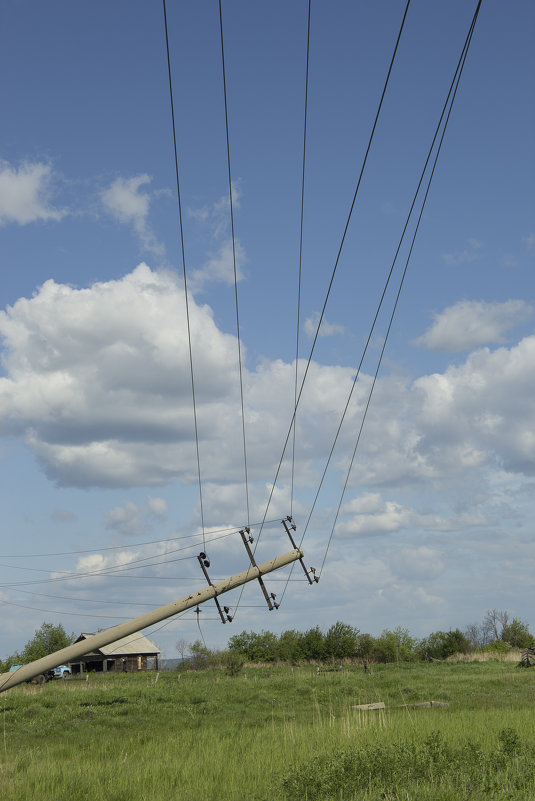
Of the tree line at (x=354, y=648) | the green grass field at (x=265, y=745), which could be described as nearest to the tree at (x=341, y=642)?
the tree line at (x=354, y=648)

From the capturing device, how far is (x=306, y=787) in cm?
1298

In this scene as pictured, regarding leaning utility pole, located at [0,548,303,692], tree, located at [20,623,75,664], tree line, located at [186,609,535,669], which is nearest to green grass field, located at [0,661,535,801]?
leaning utility pole, located at [0,548,303,692]

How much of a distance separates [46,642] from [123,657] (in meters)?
40.3

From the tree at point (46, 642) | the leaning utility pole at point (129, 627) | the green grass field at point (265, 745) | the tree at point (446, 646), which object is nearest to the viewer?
the green grass field at point (265, 745)

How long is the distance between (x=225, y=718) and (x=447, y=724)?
11332 millimetres

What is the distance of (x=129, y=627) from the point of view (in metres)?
27.2

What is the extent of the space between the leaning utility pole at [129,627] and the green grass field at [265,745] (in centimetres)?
225

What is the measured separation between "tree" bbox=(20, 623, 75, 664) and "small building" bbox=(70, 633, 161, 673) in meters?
30.5

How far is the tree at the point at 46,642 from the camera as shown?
110750 mm

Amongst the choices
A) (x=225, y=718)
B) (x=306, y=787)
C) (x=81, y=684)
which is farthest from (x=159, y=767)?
(x=81, y=684)

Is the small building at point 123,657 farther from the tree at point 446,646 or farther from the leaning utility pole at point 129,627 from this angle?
the leaning utility pole at point 129,627

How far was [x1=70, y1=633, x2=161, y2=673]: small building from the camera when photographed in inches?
3083

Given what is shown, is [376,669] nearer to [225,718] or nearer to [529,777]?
[225,718]

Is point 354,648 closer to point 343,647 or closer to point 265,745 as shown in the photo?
point 343,647
